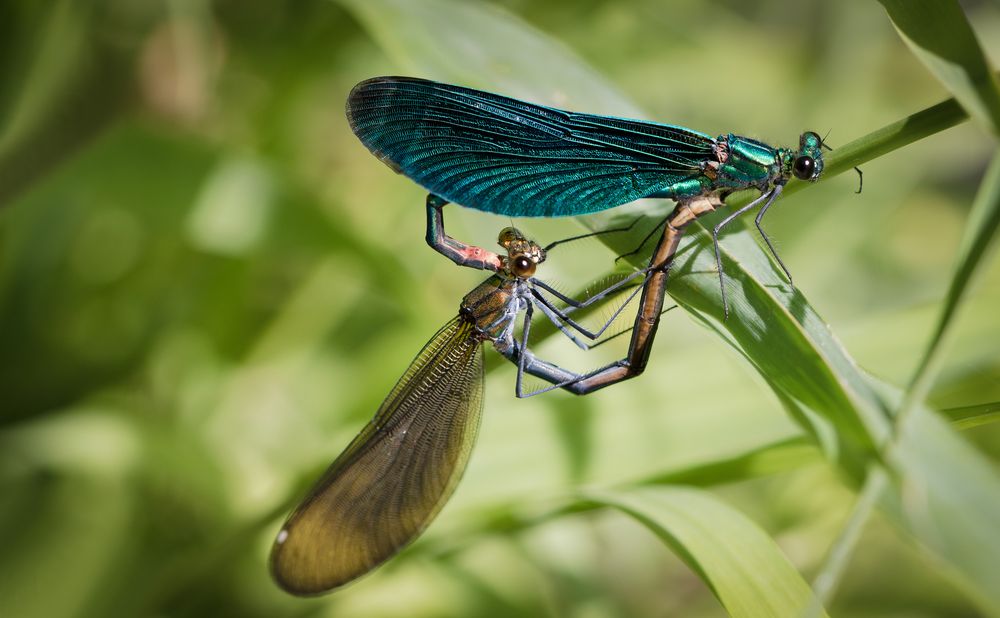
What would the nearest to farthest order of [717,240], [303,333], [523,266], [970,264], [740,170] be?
1. [970,264]
2. [717,240]
3. [740,170]
4. [523,266]
5. [303,333]

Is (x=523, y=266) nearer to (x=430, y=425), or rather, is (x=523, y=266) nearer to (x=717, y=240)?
(x=430, y=425)

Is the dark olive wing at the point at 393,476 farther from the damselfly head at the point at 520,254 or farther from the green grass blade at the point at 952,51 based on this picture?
the green grass blade at the point at 952,51

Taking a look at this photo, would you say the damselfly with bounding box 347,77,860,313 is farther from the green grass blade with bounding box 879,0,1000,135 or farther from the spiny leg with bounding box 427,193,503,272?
the green grass blade with bounding box 879,0,1000,135

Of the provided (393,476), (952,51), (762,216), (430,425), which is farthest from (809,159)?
(393,476)

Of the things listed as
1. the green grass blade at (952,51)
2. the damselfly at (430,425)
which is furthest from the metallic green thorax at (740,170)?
the green grass blade at (952,51)

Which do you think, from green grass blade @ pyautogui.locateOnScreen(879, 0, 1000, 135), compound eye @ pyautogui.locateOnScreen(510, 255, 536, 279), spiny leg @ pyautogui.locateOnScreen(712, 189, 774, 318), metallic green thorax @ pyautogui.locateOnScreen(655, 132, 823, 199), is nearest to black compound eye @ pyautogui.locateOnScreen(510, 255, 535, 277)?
compound eye @ pyautogui.locateOnScreen(510, 255, 536, 279)

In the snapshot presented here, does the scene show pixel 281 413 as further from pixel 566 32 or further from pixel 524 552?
pixel 566 32

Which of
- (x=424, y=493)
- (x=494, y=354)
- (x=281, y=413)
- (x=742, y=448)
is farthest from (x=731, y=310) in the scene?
(x=281, y=413)
